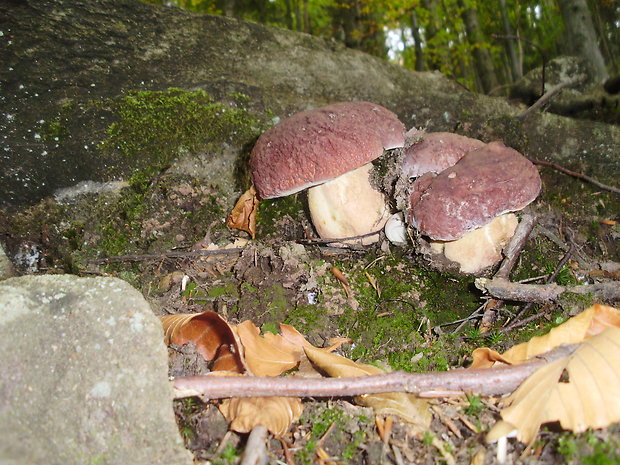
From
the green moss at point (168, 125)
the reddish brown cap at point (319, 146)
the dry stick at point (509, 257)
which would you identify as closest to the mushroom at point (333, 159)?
the reddish brown cap at point (319, 146)

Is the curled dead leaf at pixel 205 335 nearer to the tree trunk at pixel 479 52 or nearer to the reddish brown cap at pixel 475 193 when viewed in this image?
the reddish brown cap at pixel 475 193

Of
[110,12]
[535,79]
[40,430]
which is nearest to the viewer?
[40,430]

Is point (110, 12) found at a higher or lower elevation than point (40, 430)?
higher

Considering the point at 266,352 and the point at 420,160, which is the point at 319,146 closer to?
the point at 420,160

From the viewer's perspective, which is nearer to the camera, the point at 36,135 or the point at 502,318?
the point at 502,318

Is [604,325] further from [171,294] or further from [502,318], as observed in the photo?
[171,294]

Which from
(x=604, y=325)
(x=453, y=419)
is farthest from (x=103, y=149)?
(x=604, y=325)

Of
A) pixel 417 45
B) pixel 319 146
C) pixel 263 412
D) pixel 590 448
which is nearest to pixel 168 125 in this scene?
pixel 319 146

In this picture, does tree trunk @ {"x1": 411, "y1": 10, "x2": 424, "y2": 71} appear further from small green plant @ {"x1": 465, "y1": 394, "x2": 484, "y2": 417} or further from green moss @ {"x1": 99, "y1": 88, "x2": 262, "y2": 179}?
small green plant @ {"x1": 465, "y1": 394, "x2": 484, "y2": 417}
